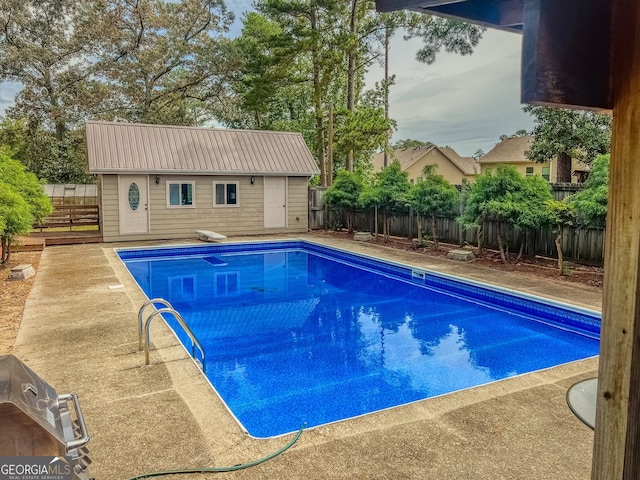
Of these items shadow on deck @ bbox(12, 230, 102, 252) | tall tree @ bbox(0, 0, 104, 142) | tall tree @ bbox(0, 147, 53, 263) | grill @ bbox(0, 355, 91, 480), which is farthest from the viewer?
tall tree @ bbox(0, 0, 104, 142)

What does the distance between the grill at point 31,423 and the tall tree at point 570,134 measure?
14.1 m

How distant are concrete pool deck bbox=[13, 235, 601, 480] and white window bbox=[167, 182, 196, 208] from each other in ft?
31.3

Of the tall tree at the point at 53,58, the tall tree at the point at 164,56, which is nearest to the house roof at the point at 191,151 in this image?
the tall tree at the point at 164,56

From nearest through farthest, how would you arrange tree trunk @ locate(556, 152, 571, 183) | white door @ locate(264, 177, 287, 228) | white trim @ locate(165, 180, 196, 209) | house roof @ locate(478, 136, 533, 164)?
white trim @ locate(165, 180, 196, 209), white door @ locate(264, 177, 287, 228), tree trunk @ locate(556, 152, 571, 183), house roof @ locate(478, 136, 533, 164)

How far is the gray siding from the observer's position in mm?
13750

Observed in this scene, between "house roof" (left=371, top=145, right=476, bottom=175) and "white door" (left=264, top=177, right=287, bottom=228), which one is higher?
"house roof" (left=371, top=145, right=476, bottom=175)

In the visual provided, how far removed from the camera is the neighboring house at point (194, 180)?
13.8 metres

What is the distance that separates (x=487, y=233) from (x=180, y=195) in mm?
9250

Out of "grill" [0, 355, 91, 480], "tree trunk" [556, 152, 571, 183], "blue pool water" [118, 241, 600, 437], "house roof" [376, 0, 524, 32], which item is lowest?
"blue pool water" [118, 241, 600, 437]

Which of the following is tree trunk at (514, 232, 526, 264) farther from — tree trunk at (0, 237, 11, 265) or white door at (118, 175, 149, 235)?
tree trunk at (0, 237, 11, 265)

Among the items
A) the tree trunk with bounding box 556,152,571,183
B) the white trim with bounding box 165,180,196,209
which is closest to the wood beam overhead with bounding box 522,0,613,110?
the white trim with bounding box 165,180,196,209

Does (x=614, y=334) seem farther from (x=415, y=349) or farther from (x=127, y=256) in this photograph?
(x=127, y=256)

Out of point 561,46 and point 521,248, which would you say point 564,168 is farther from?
point 561,46

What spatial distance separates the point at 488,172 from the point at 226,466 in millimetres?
8596
